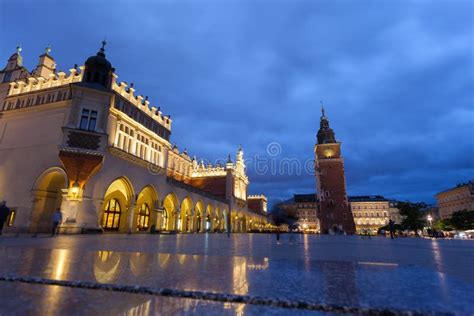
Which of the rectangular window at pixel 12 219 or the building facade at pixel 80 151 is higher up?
the building facade at pixel 80 151

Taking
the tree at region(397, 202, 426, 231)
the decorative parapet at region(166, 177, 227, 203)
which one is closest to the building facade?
the decorative parapet at region(166, 177, 227, 203)

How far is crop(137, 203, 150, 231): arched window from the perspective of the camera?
29.4 meters

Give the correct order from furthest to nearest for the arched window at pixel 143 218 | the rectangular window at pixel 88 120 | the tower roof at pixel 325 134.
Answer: the tower roof at pixel 325 134 < the arched window at pixel 143 218 < the rectangular window at pixel 88 120

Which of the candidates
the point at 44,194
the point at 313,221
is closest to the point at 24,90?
the point at 44,194

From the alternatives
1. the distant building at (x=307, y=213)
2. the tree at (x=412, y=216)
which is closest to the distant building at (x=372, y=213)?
the distant building at (x=307, y=213)

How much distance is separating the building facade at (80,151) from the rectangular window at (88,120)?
74 millimetres

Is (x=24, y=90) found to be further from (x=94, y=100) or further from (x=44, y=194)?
(x=44, y=194)

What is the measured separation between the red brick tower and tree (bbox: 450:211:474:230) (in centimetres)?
1813

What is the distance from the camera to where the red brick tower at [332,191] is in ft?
193

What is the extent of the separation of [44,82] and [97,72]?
537 centimetres

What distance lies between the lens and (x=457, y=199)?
69812 millimetres

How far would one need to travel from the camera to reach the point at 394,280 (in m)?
2.67

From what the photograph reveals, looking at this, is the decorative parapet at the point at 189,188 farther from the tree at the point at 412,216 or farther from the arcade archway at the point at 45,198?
the tree at the point at 412,216

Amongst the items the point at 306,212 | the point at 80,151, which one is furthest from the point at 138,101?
the point at 306,212
